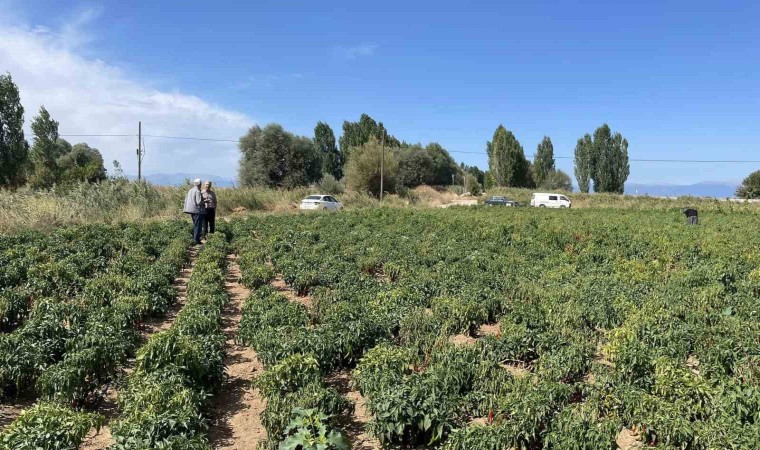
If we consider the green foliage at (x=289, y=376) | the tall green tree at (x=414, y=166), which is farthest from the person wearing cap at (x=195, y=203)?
the tall green tree at (x=414, y=166)

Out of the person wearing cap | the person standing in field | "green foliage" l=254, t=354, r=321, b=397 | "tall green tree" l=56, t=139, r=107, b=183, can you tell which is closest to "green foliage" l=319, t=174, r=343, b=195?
"tall green tree" l=56, t=139, r=107, b=183

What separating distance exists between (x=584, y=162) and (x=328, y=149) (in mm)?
37985

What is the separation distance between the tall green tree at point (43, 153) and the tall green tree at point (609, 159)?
66.5 m

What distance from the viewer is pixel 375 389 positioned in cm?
439

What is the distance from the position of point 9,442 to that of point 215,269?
21.4 feet

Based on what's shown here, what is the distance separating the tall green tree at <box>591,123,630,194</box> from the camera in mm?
68375

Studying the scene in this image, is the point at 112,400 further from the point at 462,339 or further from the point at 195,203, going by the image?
the point at 195,203

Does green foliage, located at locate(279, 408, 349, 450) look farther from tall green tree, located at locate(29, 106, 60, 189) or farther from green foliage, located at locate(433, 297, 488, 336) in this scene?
tall green tree, located at locate(29, 106, 60, 189)

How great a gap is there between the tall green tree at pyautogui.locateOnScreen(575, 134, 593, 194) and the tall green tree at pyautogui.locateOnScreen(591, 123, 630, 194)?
→ 577 millimetres

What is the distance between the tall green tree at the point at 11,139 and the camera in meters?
41.4

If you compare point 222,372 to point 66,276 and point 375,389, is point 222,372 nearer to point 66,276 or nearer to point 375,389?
point 375,389

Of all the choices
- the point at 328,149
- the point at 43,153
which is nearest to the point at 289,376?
the point at 43,153

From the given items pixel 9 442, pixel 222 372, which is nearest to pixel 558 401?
pixel 222 372

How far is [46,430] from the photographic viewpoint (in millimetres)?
3457
